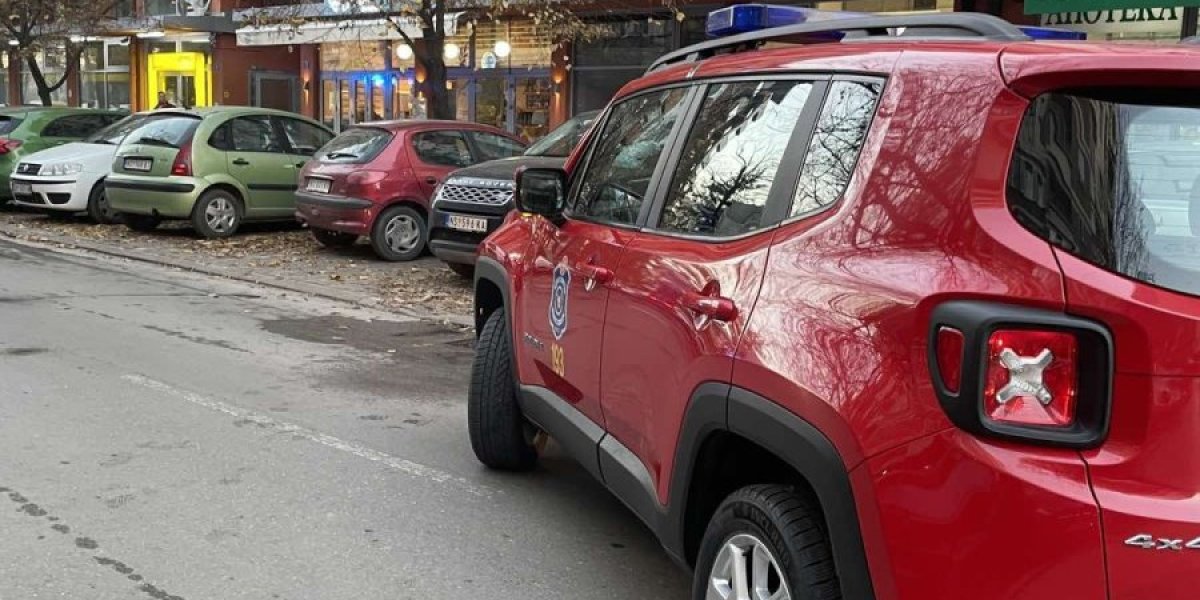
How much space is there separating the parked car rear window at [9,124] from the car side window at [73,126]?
48 centimetres

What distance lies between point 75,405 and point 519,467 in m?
2.55

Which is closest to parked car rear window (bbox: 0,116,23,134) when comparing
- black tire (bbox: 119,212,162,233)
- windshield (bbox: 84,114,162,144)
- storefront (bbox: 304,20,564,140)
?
windshield (bbox: 84,114,162,144)

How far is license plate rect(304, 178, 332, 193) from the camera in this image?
11680 mm

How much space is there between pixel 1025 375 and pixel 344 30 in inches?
642

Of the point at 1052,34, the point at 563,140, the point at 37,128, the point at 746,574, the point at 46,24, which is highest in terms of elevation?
the point at 46,24

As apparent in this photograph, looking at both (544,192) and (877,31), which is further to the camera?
(544,192)

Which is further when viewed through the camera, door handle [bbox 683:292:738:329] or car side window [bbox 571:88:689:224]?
car side window [bbox 571:88:689:224]

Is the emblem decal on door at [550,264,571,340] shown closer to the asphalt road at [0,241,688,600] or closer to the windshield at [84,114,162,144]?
the asphalt road at [0,241,688,600]

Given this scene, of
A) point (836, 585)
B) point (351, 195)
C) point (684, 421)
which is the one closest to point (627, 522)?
point (684, 421)

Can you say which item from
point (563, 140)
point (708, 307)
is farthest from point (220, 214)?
point (708, 307)

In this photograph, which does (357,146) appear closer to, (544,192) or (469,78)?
(544,192)

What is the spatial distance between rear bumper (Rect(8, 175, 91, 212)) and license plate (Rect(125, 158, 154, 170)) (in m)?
1.58

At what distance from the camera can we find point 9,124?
16.7 metres

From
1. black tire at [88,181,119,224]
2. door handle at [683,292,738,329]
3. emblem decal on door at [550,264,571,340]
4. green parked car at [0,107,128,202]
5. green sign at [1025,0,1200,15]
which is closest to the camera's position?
door handle at [683,292,738,329]
